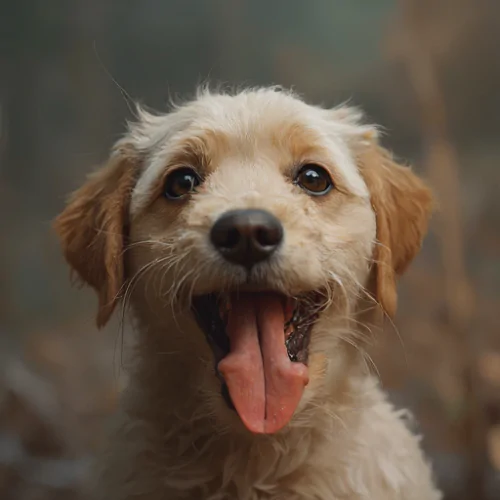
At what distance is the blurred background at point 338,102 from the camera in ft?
9.92

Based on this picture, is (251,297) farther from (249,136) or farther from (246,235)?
(249,136)

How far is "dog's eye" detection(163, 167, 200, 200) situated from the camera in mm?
1623

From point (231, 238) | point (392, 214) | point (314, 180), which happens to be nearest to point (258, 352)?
point (231, 238)

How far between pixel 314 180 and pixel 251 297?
331 millimetres

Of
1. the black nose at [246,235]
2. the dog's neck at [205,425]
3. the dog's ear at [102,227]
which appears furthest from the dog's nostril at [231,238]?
the dog's ear at [102,227]

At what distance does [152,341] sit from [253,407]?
0.37 m

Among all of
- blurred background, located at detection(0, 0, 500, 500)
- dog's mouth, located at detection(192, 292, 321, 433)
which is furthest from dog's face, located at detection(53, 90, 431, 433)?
blurred background, located at detection(0, 0, 500, 500)

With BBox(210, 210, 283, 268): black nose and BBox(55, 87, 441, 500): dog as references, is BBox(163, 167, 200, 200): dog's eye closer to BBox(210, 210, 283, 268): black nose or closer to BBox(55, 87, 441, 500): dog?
BBox(55, 87, 441, 500): dog

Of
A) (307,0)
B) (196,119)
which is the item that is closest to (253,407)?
(196,119)

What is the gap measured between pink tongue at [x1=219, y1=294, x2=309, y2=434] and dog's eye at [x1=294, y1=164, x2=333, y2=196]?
1.06ft

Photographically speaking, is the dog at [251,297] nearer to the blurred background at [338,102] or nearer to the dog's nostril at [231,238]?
the dog's nostril at [231,238]

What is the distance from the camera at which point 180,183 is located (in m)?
1.63

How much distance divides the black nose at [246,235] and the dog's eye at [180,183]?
26 cm

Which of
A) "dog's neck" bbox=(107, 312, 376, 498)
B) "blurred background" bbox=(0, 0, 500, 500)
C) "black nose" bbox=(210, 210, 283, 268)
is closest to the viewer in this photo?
"black nose" bbox=(210, 210, 283, 268)
